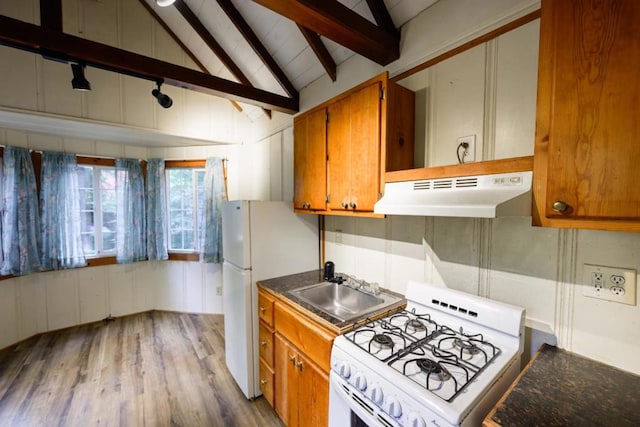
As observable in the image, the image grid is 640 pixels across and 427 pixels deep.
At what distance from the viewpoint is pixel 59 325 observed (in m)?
3.23

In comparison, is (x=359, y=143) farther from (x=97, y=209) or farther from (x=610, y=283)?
(x=97, y=209)

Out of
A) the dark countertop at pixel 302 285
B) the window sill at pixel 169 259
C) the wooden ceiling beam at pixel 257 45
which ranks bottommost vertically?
the window sill at pixel 169 259

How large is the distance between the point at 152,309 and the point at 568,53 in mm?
4801

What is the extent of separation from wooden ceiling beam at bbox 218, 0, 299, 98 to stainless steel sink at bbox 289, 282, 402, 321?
76.9 inches

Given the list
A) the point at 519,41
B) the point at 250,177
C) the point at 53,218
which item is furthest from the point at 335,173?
the point at 53,218

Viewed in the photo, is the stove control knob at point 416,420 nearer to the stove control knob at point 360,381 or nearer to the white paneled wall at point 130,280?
the stove control knob at point 360,381

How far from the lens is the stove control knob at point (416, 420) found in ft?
2.79

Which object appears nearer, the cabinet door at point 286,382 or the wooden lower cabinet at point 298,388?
the wooden lower cabinet at point 298,388

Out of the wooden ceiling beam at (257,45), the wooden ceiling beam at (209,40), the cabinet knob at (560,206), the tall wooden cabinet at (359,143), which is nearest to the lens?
the cabinet knob at (560,206)

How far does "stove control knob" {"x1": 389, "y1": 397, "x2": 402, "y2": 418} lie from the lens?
0.92m

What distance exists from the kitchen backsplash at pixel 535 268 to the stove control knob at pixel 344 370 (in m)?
0.76

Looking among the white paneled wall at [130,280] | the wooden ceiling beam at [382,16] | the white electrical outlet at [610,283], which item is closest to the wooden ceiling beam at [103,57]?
the white paneled wall at [130,280]

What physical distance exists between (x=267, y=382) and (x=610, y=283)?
2076 millimetres

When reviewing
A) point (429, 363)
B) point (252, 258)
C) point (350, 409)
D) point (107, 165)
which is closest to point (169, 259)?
point (107, 165)
